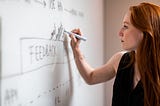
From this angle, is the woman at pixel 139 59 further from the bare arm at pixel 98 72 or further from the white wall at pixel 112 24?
the white wall at pixel 112 24

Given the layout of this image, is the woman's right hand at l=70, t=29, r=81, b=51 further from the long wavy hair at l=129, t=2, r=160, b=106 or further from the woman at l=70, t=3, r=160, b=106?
the long wavy hair at l=129, t=2, r=160, b=106

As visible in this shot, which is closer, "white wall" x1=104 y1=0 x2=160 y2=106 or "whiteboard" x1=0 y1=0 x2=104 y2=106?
"whiteboard" x1=0 y1=0 x2=104 y2=106

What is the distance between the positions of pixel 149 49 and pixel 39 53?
48 centimetres

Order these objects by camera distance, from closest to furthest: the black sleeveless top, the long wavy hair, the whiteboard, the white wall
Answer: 1. the whiteboard
2. the long wavy hair
3. the black sleeveless top
4. the white wall

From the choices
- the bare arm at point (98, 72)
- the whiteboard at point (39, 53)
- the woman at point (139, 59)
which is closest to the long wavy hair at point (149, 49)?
the woman at point (139, 59)

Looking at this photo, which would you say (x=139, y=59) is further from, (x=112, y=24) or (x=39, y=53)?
(x=112, y=24)

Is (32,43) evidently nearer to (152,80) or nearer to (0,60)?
(0,60)

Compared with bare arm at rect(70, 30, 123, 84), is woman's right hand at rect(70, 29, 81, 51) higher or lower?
higher

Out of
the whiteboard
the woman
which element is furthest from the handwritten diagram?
the woman

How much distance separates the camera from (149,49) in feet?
3.67

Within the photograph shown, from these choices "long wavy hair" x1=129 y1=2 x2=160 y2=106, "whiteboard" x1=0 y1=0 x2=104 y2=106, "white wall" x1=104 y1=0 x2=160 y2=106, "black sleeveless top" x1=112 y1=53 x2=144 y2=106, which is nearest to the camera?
"whiteboard" x1=0 y1=0 x2=104 y2=106

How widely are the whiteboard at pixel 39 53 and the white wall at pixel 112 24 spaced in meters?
0.58

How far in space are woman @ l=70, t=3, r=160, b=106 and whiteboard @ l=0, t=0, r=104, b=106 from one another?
98 mm

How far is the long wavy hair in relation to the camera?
1.08 meters
